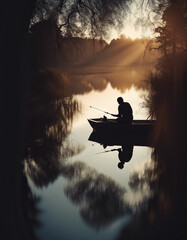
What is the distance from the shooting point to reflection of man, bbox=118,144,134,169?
10.7 metres

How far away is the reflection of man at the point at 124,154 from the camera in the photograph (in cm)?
1074

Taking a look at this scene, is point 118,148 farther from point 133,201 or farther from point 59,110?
point 59,110

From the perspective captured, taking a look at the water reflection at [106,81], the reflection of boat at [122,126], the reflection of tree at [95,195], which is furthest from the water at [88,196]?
the water reflection at [106,81]

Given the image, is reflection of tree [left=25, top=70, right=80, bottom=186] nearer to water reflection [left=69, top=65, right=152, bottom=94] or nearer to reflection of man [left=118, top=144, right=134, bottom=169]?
reflection of man [left=118, top=144, right=134, bottom=169]

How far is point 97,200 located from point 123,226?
4.07 ft

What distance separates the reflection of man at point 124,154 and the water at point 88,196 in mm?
166

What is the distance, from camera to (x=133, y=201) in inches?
277

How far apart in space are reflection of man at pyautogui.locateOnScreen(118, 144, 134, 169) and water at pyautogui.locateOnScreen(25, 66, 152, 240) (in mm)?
166

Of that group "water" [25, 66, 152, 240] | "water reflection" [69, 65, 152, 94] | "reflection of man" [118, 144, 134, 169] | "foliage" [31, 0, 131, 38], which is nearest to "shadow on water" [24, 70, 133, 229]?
"water" [25, 66, 152, 240]

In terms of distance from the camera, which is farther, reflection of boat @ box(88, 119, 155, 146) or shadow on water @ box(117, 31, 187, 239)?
reflection of boat @ box(88, 119, 155, 146)

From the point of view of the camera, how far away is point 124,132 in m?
13.2

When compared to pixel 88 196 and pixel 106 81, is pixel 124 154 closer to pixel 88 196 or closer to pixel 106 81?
pixel 88 196

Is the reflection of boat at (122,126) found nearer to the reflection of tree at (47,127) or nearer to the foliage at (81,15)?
the reflection of tree at (47,127)

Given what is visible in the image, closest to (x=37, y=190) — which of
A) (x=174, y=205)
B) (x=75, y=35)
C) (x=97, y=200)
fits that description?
(x=97, y=200)
